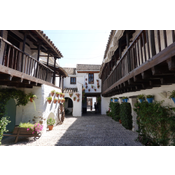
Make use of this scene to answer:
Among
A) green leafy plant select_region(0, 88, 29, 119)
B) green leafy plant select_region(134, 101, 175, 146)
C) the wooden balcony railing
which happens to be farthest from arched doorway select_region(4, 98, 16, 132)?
green leafy plant select_region(134, 101, 175, 146)

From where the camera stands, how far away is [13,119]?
670cm

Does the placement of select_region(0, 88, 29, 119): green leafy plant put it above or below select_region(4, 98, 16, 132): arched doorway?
above

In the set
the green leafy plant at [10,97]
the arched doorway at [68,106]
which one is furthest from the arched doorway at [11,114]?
the arched doorway at [68,106]

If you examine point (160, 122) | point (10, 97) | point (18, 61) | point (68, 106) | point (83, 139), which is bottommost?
point (83, 139)

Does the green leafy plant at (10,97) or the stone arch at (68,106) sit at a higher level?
the green leafy plant at (10,97)

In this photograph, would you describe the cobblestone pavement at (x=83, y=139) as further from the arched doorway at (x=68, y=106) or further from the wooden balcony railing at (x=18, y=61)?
the arched doorway at (x=68, y=106)

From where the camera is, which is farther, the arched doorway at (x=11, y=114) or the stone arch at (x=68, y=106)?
the stone arch at (x=68, y=106)

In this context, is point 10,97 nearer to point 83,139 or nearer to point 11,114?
point 11,114

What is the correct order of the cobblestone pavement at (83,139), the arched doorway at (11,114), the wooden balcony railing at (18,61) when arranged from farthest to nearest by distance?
1. the arched doorway at (11,114)
2. the cobblestone pavement at (83,139)
3. the wooden balcony railing at (18,61)

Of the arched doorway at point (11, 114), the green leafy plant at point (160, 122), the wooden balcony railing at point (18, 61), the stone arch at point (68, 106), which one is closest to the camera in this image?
the green leafy plant at point (160, 122)

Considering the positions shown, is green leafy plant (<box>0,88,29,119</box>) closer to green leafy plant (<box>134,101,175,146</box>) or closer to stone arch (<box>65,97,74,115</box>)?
green leafy plant (<box>134,101,175,146</box>)

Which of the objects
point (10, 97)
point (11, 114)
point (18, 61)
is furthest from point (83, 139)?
point (18, 61)
